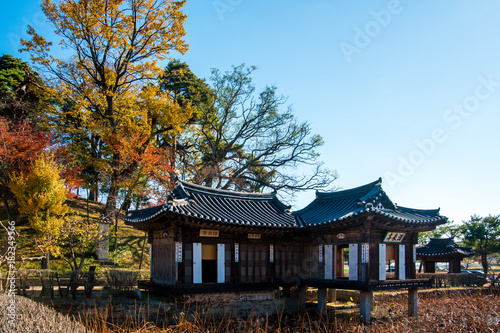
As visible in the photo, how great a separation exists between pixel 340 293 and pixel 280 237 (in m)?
5.69

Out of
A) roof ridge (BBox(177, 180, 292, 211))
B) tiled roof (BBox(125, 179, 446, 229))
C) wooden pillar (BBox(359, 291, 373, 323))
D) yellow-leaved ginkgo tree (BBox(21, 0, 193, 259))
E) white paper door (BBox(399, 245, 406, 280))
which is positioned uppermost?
yellow-leaved ginkgo tree (BBox(21, 0, 193, 259))

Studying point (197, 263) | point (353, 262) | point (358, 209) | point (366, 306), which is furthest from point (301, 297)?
point (197, 263)

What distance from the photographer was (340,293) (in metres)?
20.4

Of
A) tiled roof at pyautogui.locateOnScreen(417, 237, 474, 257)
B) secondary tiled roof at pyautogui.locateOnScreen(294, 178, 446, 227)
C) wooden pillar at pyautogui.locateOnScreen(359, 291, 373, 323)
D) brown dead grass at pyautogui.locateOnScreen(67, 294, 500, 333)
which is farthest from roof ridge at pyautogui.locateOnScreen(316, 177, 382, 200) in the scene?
tiled roof at pyautogui.locateOnScreen(417, 237, 474, 257)

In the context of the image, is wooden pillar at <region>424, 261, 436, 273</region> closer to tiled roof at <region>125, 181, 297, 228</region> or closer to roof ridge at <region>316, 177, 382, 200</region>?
roof ridge at <region>316, 177, 382, 200</region>

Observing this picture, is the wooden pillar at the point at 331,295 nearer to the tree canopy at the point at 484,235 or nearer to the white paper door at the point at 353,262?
the white paper door at the point at 353,262

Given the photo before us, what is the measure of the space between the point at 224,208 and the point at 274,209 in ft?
10.7

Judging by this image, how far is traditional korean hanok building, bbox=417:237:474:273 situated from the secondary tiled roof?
14890 millimetres

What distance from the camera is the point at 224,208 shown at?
661 inches

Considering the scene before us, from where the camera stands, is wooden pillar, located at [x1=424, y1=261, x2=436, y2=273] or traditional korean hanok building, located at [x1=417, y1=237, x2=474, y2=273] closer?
traditional korean hanok building, located at [x1=417, y1=237, x2=474, y2=273]

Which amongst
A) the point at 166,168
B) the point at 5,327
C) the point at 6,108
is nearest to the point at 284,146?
the point at 166,168

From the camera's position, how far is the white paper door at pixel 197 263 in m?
14.9

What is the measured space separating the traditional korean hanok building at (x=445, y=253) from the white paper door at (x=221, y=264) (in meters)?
22.6

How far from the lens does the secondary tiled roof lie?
15516 millimetres
